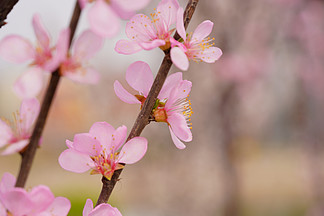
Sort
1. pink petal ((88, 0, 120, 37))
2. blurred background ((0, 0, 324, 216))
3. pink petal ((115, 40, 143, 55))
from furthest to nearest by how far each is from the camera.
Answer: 1. blurred background ((0, 0, 324, 216))
2. pink petal ((115, 40, 143, 55))
3. pink petal ((88, 0, 120, 37))

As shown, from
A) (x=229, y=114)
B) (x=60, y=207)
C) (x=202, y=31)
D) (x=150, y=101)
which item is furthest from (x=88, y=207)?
(x=229, y=114)

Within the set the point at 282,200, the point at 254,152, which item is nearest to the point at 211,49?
the point at 282,200

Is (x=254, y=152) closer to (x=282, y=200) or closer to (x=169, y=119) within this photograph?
(x=282, y=200)

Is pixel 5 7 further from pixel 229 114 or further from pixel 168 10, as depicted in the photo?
pixel 229 114

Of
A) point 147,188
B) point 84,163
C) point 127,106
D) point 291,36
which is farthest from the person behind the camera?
point 127,106

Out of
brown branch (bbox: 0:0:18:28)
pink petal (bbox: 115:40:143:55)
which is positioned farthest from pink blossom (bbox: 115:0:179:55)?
brown branch (bbox: 0:0:18:28)

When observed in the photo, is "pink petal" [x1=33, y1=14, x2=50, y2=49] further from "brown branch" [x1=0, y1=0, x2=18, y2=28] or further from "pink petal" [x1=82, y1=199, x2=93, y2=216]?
"pink petal" [x1=82, y1=199, x2=93, y2=216]
